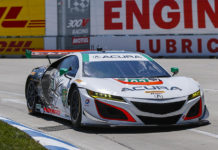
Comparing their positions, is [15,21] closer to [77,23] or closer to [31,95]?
[77,23]

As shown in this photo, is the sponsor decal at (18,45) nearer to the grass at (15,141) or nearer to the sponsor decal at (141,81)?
the sponsor decal at (141,81)

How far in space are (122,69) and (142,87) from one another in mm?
1027

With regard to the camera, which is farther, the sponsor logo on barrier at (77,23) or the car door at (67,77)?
the sponsor logo on barrier at (77,23)

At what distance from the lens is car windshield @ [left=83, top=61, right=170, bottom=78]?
8.60m

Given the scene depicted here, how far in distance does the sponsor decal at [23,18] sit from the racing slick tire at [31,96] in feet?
88.9

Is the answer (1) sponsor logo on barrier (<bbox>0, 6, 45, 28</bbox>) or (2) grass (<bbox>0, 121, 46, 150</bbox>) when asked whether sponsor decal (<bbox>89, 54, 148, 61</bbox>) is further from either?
(1) sponsor logo on barrier (<bbox>0, 6, 45, 28</bbox>)

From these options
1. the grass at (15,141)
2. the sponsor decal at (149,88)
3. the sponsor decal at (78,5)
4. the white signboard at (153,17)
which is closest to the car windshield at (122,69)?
the sponsor decal at (149,88)

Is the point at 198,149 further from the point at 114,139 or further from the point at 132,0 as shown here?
the point at 132,0

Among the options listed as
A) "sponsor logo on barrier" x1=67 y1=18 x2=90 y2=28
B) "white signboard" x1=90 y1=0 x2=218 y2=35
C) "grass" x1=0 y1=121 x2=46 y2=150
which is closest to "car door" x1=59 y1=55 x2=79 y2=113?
"grass" x1=0 y1=121 x2=46 y2=150

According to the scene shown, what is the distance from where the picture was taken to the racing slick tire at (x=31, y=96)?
10162mm

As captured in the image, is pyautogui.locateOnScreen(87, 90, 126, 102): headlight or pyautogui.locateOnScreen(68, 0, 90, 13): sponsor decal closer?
pyautogui.locateOnScreen(87, 90, 126, 102): headlight

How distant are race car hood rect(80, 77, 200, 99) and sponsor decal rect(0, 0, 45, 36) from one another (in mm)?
29652

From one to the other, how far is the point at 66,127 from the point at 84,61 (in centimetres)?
123

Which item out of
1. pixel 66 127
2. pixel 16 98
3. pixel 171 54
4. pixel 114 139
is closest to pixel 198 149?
pixel 114 139
